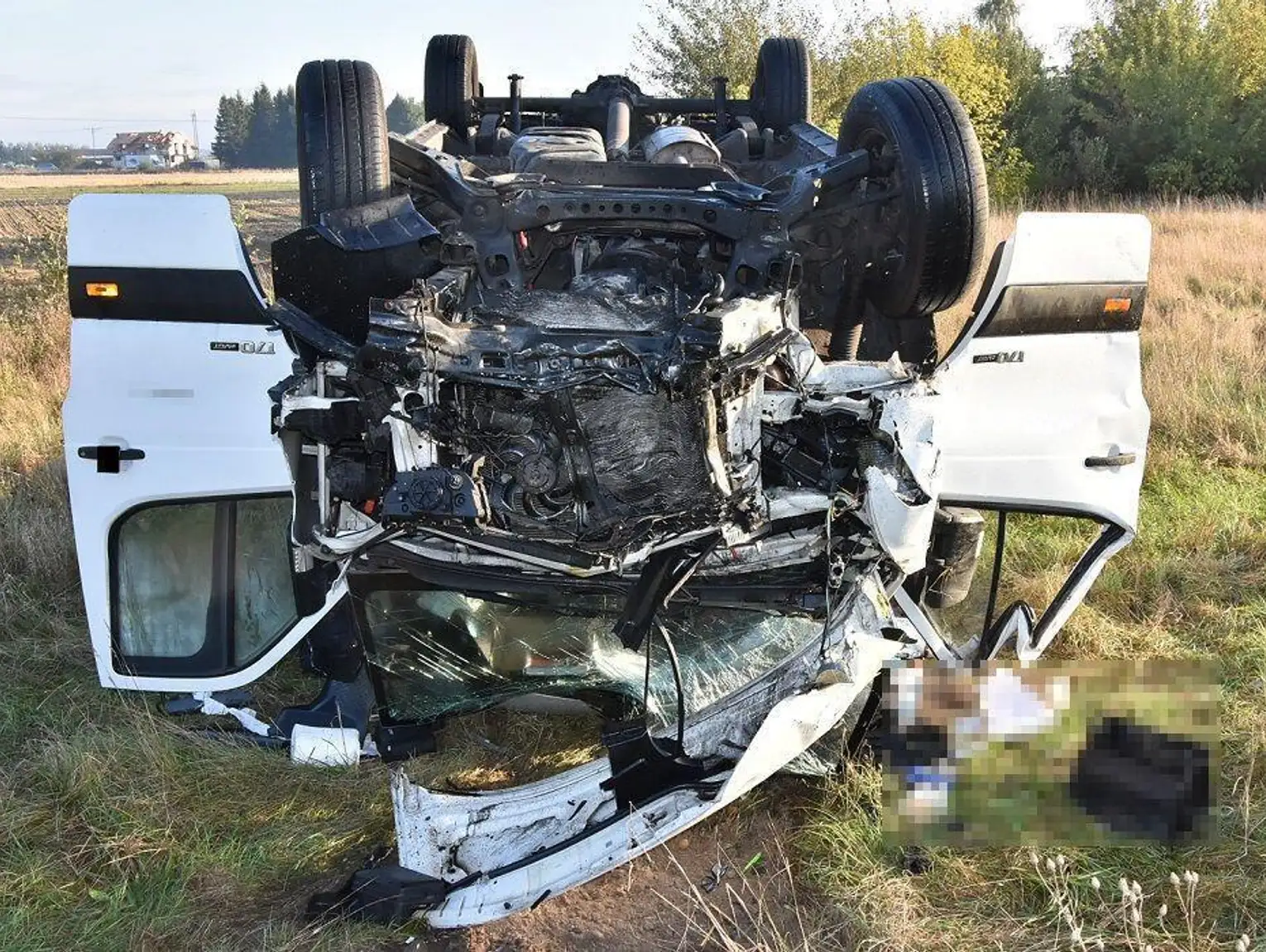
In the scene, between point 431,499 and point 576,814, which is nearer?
point 431,499

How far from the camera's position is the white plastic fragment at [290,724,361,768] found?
3.27 metres

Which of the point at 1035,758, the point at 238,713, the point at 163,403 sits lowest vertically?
the point at 238,713

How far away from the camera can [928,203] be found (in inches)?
128

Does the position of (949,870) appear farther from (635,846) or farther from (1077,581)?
(1077,581)

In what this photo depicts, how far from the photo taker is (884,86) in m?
3.54

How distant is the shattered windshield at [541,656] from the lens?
119 inches

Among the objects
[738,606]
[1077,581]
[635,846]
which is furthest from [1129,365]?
[635,846]

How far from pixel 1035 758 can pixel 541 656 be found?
1.40 meters

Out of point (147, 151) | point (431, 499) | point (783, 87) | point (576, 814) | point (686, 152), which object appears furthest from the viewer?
point (147, 151)

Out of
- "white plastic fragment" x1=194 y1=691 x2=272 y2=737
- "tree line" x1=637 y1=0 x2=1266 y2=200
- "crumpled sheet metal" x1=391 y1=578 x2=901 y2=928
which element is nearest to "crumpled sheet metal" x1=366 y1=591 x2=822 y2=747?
"crumpled sheet metal" x1=391 y1=578 x2=901 y2=928

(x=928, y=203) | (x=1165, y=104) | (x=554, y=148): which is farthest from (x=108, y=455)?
(x=1165, y=104)

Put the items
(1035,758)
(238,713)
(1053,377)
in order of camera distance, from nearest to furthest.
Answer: (1035,758), (1053,377), (238,713)

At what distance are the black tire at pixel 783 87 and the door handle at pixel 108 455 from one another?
399 centimetres

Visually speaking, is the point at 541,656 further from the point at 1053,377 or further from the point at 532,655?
the point at 1053,377
